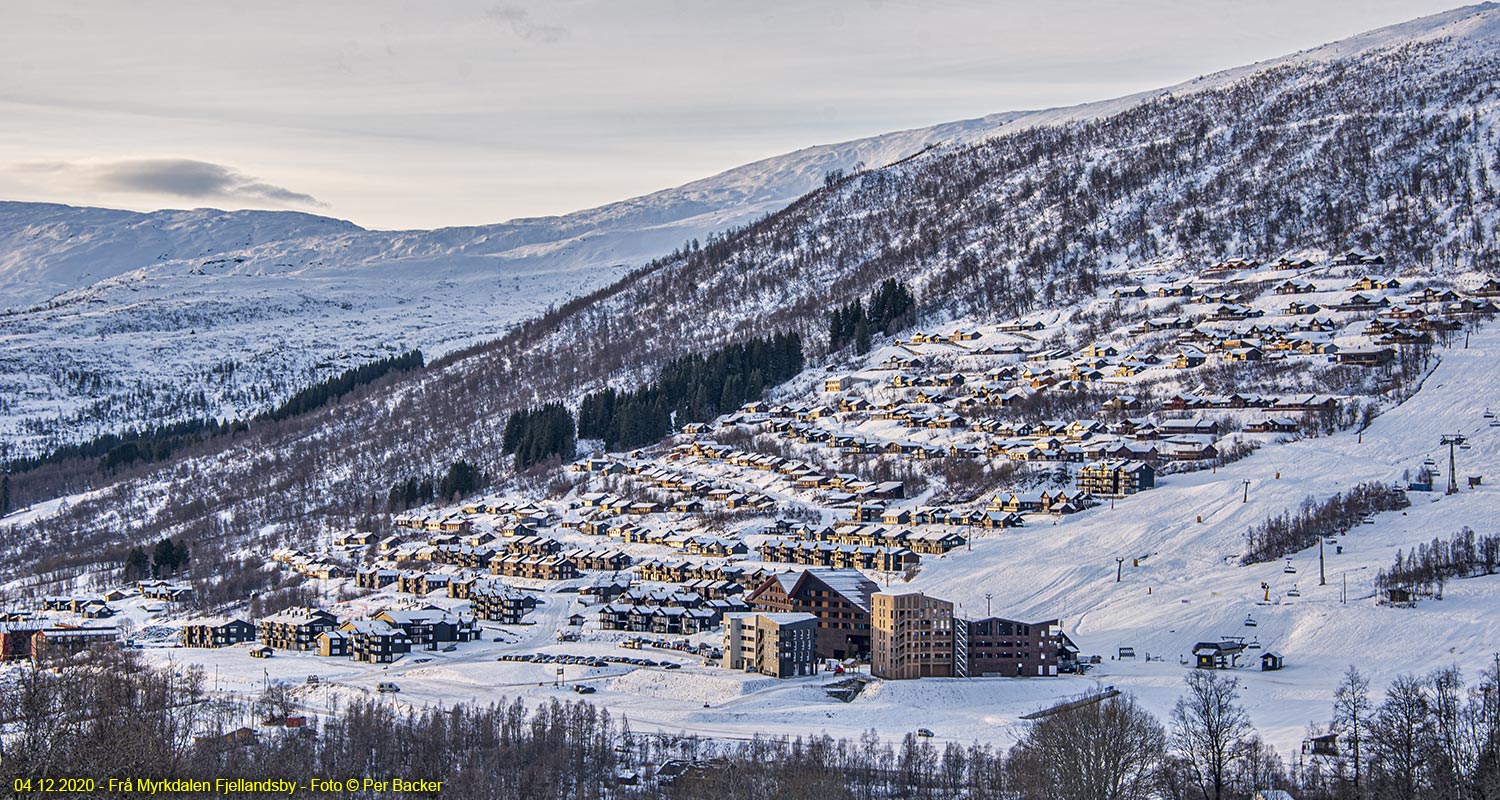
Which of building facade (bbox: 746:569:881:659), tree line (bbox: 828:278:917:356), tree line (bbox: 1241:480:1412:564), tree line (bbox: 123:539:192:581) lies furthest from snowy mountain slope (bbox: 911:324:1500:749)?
tree line (bbox: 828:278:917:356)

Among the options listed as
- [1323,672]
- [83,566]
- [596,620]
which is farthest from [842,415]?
[1323,672]

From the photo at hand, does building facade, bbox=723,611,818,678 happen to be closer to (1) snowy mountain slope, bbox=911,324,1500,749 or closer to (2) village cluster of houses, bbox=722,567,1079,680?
(2) village cluster of houses, bbox=722,567,1079,680

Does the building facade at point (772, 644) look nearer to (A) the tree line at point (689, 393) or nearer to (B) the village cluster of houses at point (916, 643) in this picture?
(B) the village cluster of houses at point (916, 643)

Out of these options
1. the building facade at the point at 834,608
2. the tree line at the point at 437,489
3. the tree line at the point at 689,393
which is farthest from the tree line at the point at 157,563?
the building facade at the point at 834,608

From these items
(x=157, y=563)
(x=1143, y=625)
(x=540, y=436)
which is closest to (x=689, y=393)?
(x=540, y=436)

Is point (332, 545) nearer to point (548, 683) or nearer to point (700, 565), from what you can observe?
point (700, 565)

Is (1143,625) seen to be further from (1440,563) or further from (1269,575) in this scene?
(1440,563)
